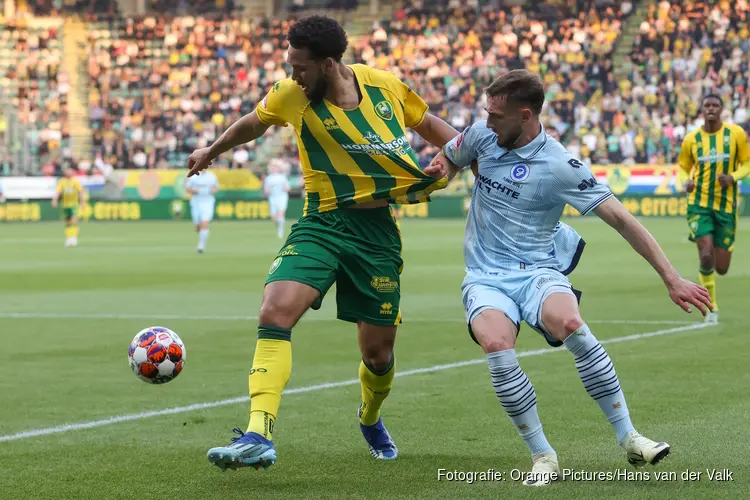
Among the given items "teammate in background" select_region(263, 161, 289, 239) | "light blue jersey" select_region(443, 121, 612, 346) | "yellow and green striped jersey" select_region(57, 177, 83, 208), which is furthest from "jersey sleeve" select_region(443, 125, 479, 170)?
"teammate in background" select_region(263, 161, 289, 239)

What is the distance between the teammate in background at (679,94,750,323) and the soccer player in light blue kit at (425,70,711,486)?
778cm

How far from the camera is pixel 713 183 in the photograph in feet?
45.9

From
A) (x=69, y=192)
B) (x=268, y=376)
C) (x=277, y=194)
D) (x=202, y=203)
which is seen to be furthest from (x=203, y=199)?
(x=268, y=376)

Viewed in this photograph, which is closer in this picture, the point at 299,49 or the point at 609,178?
the point at 299,49

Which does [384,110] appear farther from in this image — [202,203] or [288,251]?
[202,203]

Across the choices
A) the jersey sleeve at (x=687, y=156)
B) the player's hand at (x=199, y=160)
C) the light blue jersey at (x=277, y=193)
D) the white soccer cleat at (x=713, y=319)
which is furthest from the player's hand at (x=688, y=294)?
the light blue jersey at (x=277, y=193)

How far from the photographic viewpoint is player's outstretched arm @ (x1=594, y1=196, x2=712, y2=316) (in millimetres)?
5793

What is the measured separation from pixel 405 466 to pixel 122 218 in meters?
38.7

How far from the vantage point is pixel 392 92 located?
6.74m

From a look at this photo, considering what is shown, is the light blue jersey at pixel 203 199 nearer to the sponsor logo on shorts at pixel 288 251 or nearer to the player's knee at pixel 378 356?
the player's knee at pixel 378 356

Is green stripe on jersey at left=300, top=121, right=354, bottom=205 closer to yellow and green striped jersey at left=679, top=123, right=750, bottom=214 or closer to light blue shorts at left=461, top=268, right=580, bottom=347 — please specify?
light blue shorts at left=461, top=268, right=580, bottom=347

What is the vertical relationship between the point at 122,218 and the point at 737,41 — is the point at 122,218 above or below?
below

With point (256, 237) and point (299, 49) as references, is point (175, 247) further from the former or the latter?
point (299, 49)

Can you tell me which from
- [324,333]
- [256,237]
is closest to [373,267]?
[324,333]
